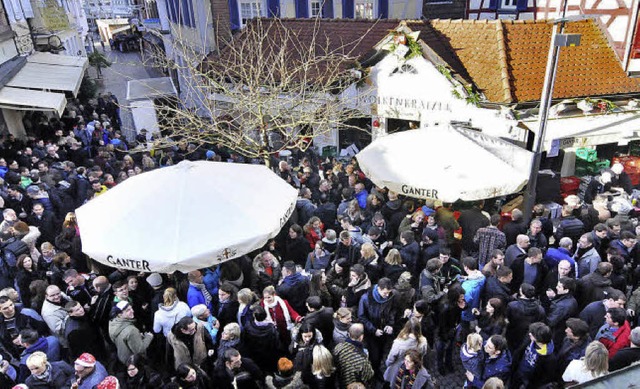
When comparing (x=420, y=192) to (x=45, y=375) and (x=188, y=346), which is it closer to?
(x=188, y=346)

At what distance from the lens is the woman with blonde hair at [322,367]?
184 inches

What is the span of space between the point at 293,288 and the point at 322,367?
165 cm

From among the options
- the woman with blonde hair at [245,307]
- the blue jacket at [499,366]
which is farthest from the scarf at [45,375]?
the blue jacket at [499,366]

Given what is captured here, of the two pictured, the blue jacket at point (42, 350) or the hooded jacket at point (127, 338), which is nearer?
the blue jacket at point (42, 350)

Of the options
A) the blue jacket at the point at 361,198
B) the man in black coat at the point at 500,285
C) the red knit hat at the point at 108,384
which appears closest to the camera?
the red knit hat at the point at 108,384

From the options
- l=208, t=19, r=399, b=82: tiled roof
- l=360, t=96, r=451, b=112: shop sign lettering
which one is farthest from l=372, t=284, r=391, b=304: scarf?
l=208, t=19, r=399, b=82: tiled roof

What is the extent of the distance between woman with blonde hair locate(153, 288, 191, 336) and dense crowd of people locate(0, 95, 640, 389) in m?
0.02

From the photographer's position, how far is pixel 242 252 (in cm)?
609

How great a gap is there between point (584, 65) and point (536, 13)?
10.8 feet

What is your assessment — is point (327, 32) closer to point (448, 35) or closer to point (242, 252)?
point (448, 35)

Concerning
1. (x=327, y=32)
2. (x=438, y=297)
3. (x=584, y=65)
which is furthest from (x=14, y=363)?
(x=584, y=65)

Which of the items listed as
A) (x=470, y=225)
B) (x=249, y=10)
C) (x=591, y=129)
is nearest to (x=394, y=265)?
(x=470, y=225)

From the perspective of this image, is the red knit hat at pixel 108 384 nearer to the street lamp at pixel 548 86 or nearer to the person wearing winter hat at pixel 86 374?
the person wearing winter hat at pixel 86 374

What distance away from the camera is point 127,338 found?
542 centimetres
